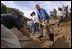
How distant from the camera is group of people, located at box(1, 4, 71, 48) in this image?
6.54m

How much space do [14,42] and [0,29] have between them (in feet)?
1.48

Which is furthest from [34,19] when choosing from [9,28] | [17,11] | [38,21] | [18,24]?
[9,28]

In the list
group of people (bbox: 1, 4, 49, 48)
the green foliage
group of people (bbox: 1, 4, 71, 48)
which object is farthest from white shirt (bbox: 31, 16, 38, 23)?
group of people (bbox: 1, 4, 49, 48)

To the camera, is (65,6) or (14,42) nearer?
(14,42)

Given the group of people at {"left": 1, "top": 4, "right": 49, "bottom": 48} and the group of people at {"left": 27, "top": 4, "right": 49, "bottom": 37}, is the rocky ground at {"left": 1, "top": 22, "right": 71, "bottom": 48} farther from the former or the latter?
the group of people at {"left": 1, "top": 4, "right": 49, "bottom": 48}

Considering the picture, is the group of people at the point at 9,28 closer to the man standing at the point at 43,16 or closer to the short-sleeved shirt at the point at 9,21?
the short-sleeved shirt at the point at 9,21

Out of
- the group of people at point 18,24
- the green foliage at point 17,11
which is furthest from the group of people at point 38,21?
the green foliage at point 17,11

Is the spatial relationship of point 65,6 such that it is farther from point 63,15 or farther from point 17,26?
point 17,26

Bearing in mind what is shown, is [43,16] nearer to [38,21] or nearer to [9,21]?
[38,21]

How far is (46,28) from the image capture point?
7.48 meters

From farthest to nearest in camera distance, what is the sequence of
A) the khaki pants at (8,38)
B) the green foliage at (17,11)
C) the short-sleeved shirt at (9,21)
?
the green foliage at (17,11) → the short-sleeved shirt at (9,21) → the khaki pants at (8,38)

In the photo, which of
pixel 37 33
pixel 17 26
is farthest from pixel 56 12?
pixel 17 26

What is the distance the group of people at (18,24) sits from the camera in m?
6.54

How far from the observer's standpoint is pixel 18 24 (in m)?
6.79
